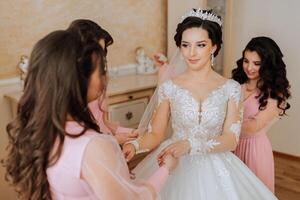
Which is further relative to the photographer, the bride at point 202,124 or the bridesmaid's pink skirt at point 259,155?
the bridesmaid's pink skirt at point 259,155

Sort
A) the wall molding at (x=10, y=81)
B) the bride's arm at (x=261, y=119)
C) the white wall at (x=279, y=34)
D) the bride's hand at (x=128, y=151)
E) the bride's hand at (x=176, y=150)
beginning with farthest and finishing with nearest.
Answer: the white wall at (x=279, y=34), the wall molding at (x=10, y=81), the bride's arm at (x=261, y=119), the bride's hand at (x=128, y=151), the bride's hand at (x=176, y=150)

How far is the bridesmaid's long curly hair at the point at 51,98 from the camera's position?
0.91 m

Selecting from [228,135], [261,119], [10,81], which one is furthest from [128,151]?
[10,81]

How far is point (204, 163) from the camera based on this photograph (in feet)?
5.28

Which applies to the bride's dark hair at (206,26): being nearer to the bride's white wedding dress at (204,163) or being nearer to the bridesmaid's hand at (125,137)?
the bride's white wedding dress at (204,163)

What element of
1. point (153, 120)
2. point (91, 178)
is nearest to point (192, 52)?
point (153, 120)

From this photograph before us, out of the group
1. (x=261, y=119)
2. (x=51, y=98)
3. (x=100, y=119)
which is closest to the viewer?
(x=51, y=98)

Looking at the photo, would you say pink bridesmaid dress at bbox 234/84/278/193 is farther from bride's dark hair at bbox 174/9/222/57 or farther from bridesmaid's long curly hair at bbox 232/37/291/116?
bride's dark hair at bbox 174/9/222/57

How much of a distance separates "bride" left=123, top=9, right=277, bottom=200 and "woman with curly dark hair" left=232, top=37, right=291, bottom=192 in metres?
0.35

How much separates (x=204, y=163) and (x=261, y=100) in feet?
1.88

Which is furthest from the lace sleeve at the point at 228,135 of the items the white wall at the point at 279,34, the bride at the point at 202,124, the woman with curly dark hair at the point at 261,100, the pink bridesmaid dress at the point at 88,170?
the white wall at the point at 279,34

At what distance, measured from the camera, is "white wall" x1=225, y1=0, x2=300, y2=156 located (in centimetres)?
315

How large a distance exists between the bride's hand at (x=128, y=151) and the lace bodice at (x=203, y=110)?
28cm

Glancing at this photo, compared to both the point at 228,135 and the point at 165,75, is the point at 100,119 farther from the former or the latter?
the point at 228,135
